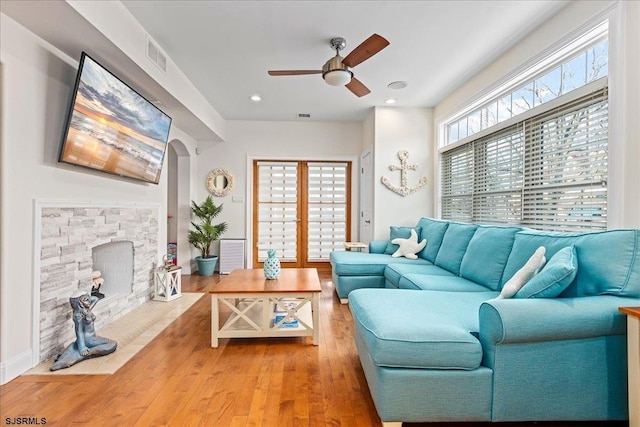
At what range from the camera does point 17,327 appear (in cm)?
194

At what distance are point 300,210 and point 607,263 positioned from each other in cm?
440

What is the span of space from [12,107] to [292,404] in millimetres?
2471

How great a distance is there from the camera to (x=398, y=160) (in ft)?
15.1

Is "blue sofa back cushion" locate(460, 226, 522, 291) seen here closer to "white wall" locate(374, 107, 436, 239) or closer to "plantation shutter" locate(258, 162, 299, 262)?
"white wall" locate(374, 107, 436, 239)

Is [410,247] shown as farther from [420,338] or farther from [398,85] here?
[420,338]

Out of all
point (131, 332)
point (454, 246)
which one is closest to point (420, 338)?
point (454, 246)

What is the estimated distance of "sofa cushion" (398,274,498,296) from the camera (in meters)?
2.40

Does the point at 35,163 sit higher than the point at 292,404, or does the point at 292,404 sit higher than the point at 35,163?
the point at 35,163

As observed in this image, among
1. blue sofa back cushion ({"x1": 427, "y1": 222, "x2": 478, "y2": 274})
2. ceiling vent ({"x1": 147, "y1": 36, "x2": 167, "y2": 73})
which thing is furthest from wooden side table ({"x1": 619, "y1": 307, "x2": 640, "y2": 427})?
ceiling vent ({"x1": 147, "y1": 36, "x2": 167, "y2": 73})

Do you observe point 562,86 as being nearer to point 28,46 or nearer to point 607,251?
point 607,251

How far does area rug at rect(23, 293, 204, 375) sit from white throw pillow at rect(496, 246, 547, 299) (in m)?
2.52

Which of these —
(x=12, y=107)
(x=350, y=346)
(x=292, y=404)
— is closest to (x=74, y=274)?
(x=12, y=107)

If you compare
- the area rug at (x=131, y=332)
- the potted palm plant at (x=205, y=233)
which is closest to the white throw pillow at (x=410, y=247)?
the area rug at (x=131, y=332)

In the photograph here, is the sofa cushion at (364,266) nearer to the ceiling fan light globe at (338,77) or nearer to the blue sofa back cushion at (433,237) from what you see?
the blue sofa back cushion at (433,237)
